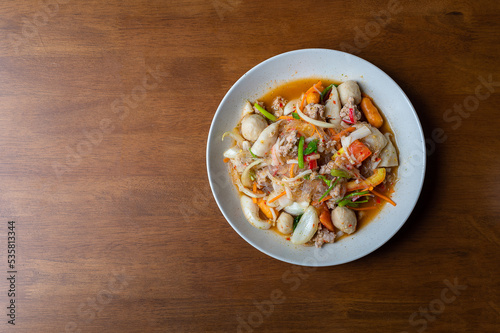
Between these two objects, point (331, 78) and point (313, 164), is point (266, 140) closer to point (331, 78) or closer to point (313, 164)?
point (313, 164)

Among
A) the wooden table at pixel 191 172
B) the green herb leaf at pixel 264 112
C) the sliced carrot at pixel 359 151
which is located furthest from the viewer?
the wooden table at pixel 191 172

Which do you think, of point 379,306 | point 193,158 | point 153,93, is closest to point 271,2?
point 153,93

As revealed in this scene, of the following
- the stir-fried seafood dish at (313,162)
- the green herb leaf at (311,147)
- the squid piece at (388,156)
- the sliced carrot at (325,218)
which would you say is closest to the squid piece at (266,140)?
the stir-fried seafood dish at (313,162)

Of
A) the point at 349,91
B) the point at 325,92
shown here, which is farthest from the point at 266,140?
the point at 349,91

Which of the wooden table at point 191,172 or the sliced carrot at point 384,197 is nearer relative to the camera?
the sliced carrot at point 384,197

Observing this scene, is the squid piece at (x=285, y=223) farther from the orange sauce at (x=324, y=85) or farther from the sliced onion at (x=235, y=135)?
the sliced onion at (x=235, y=135)

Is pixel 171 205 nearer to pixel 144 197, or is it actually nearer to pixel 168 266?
pixel 144 197
